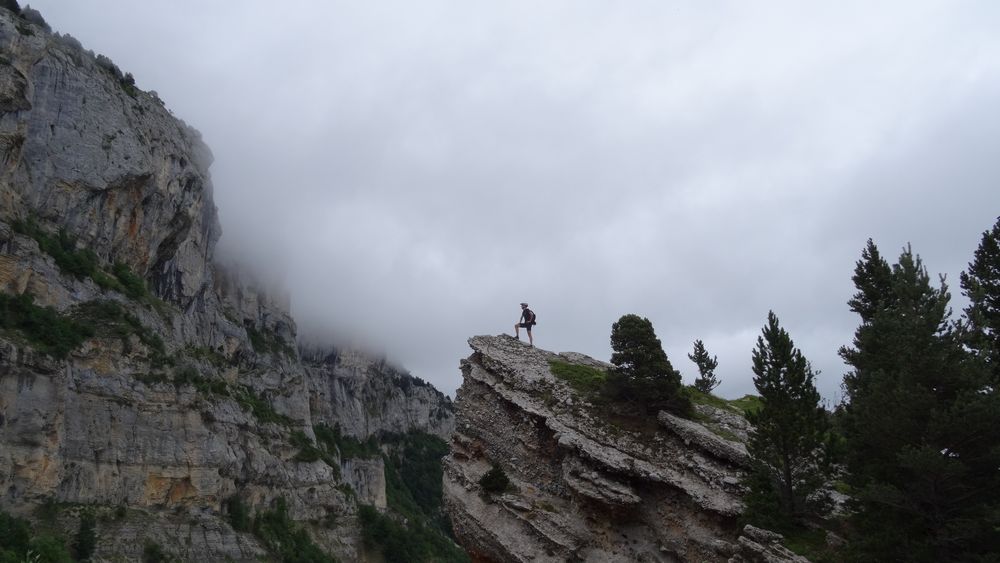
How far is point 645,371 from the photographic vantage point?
28.1 metres

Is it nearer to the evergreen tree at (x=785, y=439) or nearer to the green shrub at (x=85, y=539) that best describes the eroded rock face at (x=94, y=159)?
the green shrub at (x=85, y=539)

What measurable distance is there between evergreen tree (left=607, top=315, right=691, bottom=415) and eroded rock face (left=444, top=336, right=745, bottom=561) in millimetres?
1585

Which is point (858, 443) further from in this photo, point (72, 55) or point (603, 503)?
point (72, 55)

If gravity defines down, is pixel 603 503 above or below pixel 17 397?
below

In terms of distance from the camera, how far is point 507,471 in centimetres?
3112

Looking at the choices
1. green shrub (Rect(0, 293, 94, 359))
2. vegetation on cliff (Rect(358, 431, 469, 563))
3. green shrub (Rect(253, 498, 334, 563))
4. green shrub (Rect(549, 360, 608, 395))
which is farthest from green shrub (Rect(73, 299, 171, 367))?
green shrub (Rect(549, 360, 608, 395))

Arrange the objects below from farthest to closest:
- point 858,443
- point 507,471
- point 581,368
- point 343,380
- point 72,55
Result: point 343,380 → point 72,55 → point 581,368 → point 507,471 → point 858,443

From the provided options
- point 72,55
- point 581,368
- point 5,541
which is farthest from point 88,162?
point 581,368

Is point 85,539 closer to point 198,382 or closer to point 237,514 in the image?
point 237,514

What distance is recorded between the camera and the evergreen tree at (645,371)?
28172mm

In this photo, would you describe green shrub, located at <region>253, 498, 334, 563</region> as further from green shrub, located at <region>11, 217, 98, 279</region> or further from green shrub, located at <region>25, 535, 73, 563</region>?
green shrub, located at <region>11, 217, 98, 279</region>

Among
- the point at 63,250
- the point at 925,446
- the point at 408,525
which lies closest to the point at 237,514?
the point at 63,250

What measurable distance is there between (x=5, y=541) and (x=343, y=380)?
5492 inches

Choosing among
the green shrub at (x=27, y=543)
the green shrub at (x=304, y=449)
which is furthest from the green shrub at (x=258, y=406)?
the green shrub at (x=27, y=543)
